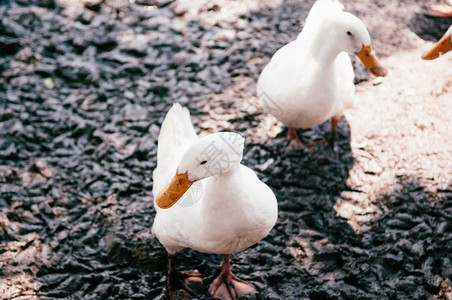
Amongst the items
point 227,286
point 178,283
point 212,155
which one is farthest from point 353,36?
point 178,283

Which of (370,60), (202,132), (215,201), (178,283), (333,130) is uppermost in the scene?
(370,60)

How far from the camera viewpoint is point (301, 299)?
318 centimetres

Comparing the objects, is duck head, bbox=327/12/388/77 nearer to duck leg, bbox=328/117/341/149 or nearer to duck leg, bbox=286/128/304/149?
duck leg, bbox=328/117/341/149

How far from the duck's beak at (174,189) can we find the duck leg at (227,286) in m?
0.86

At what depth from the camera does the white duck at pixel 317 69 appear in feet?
10.6

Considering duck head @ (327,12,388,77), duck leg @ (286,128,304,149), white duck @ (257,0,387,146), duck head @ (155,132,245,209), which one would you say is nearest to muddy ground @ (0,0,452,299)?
duck leg @ (286,128,304,149)

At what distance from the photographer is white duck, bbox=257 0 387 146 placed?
10.6 ft

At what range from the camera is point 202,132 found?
418 cm

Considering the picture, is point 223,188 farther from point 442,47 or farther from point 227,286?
point 442,47

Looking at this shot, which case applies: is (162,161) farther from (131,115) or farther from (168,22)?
(168,22)

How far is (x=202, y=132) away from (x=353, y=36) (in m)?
1.60

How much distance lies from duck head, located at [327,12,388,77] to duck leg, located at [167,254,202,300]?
6.17 ft

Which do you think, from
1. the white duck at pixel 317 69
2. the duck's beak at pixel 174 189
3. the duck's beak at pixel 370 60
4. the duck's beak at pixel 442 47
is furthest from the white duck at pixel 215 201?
the duck's beak at pixel 442 47

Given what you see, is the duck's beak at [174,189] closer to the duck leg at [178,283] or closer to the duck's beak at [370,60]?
the duck leg at [178,283]
